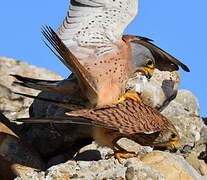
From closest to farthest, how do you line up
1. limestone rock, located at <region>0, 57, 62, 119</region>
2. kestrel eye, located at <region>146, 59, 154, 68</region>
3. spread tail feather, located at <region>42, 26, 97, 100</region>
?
1. spread tail feather, located at <region>42, 26, 97, 100</region>
2. kestrel eye, located at <region>146, 59, 154, 68</region>
3. limestone rock, located at <region>0, 57, 62, 119</region>

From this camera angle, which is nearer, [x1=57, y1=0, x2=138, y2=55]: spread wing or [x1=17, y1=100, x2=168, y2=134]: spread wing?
[x1=17, y1=100, x2=168, y2=134]: spread wing

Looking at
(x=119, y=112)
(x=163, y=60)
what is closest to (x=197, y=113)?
(x=163, y=60)

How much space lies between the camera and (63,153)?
4871 millimetres

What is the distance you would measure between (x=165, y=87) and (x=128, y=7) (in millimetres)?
1221

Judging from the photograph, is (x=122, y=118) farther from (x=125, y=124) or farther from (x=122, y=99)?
(x=122, y=99)

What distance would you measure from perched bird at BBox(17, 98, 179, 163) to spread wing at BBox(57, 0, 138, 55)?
76 centimetres

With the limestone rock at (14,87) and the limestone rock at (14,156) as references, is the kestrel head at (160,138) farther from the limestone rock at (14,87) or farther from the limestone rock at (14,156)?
the limestone rock at (14,87)

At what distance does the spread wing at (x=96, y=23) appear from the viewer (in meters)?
4.37

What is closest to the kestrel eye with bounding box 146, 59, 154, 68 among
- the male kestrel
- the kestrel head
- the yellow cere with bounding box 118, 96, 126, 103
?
the male kestrel

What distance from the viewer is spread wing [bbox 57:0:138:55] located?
437 centimetres

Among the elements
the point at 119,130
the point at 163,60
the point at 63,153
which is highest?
the point at 163,60

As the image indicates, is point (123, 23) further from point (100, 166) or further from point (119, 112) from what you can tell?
point (100, 166)

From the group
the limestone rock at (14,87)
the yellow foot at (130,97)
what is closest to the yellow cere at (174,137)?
the yellow foot at (130,97)

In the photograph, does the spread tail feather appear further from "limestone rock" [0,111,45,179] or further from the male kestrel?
"limestone rock" [0,111,45,179]
